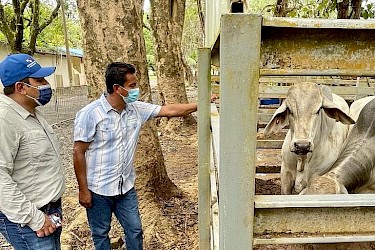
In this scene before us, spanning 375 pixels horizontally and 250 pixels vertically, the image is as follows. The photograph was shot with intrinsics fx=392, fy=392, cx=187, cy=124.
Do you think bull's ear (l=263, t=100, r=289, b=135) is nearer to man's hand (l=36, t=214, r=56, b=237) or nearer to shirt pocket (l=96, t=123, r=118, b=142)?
shirt pocket (l=96, t=123, r=118, b=142)

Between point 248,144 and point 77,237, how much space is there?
307 cm

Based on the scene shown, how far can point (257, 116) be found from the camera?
1.16 meters

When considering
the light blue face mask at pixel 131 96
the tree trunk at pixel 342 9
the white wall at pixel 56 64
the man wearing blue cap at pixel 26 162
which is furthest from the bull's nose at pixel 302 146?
the white wall at pixel 56 64

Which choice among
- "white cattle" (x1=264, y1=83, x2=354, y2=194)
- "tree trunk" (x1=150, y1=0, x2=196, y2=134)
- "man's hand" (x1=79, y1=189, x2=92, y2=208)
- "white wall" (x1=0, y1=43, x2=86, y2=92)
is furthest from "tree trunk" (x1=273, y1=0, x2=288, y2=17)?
"white wall" (x1=0, y1=43, x2=86, y2=92)

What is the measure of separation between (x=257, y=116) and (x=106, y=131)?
1787 mm

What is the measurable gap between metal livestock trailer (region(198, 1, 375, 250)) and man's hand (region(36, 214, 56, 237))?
1.33m

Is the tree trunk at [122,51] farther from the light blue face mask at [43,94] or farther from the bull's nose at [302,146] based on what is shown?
the bull's nose at [302,146]

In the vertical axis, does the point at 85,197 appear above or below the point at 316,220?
below

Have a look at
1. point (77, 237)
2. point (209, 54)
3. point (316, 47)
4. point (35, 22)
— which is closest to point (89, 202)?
point (77, 237)

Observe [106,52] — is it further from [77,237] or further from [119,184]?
[77,237]

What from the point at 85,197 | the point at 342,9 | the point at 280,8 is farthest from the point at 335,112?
the point at 280,8

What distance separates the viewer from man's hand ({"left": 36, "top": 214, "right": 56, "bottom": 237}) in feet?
7.17

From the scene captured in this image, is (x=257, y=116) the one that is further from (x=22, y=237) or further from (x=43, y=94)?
(x=22, y=237)

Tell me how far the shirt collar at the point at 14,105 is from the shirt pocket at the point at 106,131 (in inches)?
24.9
